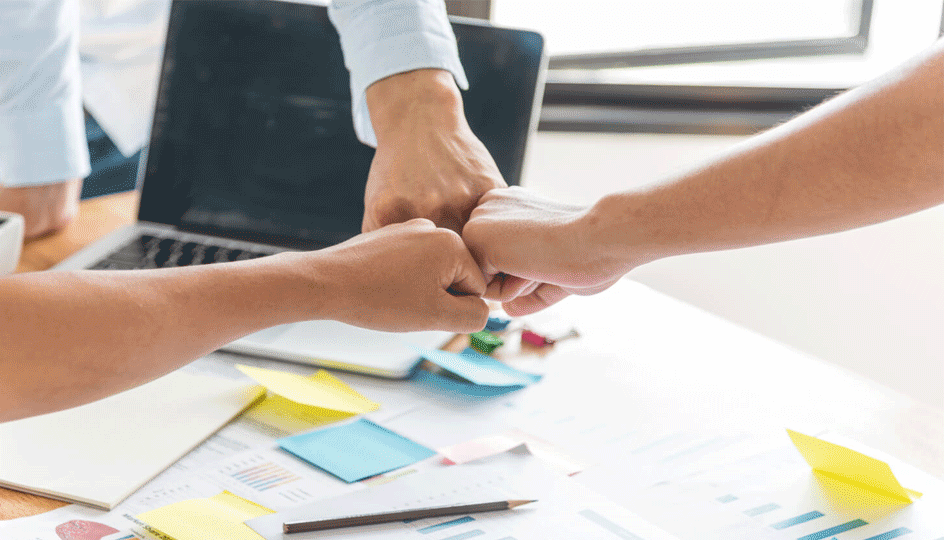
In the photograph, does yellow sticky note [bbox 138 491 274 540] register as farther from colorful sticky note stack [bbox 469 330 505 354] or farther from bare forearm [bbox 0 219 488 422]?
colorful sticky note stack [bbox 469 330 505 354]

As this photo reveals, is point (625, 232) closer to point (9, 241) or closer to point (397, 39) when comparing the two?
point (397, 39)

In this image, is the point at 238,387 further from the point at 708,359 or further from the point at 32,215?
the point at 32,215

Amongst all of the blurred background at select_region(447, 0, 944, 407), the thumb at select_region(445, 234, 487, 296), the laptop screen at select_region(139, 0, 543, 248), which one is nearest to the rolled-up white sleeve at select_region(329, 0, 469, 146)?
the laptop screen at select_region(139, 0, 543, 248)

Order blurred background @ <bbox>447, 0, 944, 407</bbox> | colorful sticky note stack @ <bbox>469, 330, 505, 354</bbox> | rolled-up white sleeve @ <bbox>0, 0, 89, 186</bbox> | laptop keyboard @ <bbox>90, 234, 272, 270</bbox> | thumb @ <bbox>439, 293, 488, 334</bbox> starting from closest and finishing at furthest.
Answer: thumb @ <bbox>439, 293, 488, 334</bbox>, colorful sticky note stack @ <bbox>469, 330, 505, 354</bbox>, laptop keyboard @ <bbox>90, 234, 272, 270</bbox>, rolled-up white sleeve @ <bbox>0, 0, 89, 186</bbox>, blurred background @ <bbox>447, 0, 944, 407</bbox>

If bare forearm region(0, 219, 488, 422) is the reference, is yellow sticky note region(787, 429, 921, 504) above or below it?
above

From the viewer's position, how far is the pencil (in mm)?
563

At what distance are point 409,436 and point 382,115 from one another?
0.39 metres

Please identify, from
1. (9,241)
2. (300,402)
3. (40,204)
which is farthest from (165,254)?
(300,402)

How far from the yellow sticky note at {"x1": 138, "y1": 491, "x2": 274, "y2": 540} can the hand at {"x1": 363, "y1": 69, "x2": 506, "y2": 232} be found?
15.5 inches

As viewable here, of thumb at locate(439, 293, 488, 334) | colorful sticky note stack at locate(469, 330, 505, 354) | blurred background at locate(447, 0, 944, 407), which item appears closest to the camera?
thumb at locate(439, 293, 488, 334)

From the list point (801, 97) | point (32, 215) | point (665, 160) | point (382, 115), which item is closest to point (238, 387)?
point (382, 115)

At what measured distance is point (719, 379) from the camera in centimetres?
85

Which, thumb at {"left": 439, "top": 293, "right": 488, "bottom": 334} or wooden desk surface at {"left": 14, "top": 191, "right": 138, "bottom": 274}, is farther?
wooden desk surface at {"left": 14, "top": 191, "right": 138, "bottom": 274}

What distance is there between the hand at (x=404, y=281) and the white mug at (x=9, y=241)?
466mm
